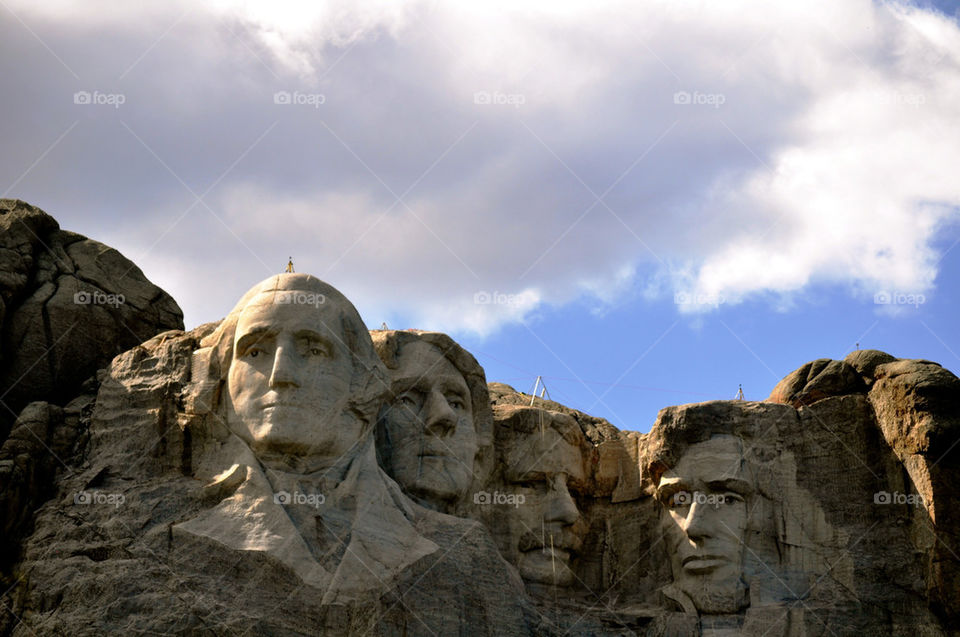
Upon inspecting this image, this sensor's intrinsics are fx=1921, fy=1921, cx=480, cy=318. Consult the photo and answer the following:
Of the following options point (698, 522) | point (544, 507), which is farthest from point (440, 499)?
point (698, 522)

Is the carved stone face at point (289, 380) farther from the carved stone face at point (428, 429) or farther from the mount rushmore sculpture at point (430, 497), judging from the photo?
the carved stone face at point (428, 429)

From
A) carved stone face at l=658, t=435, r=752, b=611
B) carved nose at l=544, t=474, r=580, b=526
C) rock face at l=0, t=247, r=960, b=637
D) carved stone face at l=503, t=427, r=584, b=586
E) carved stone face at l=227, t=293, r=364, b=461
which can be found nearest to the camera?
rock face at l=0, t=247, r=960, b=637

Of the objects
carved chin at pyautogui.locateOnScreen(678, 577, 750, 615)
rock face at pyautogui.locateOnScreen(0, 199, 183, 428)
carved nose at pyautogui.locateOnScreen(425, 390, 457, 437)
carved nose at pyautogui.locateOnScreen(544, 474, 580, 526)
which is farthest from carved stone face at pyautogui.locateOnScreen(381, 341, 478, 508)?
rock face at pyautogui.locateOnScreen(0, 199, 183, 428)

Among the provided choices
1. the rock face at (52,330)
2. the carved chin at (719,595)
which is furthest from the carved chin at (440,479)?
the rock face at (52,330)

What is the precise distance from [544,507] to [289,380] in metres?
5.00

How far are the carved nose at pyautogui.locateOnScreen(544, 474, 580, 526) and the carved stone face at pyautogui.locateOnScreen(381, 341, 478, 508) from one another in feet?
4.77

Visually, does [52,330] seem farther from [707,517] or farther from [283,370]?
[707,517]

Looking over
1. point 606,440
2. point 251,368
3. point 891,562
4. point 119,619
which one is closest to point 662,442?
point 606,440

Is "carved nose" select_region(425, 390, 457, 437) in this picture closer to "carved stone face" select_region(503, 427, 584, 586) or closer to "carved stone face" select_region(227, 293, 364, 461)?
"carved stone face" select_region(503, 427, 584, 586)

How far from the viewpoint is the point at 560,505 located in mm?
27625

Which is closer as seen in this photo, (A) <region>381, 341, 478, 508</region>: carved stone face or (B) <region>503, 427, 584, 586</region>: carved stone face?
(A) <region>381, 341, 478, 508</region>: carved stone face

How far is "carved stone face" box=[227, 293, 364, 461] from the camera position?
24469 mm

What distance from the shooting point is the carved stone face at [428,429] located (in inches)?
1040

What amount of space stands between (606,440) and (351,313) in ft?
16.9
